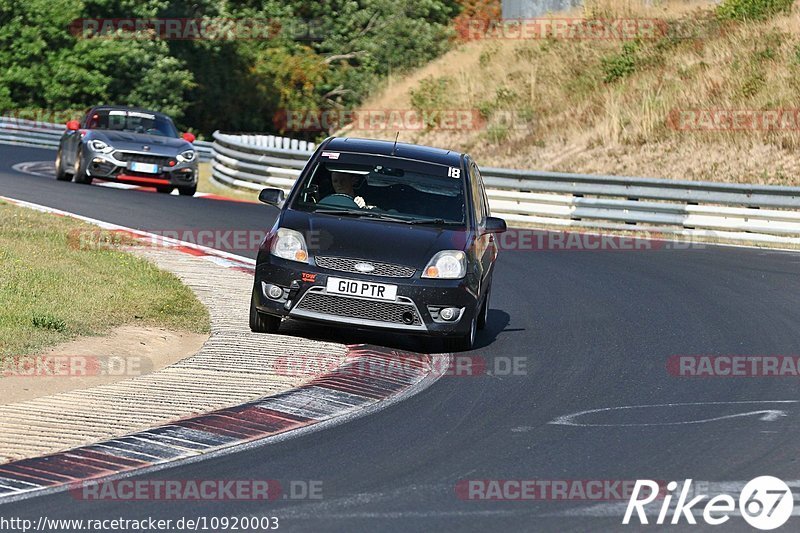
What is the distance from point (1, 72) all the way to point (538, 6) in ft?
61.6

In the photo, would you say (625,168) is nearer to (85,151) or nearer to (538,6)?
(85,151)

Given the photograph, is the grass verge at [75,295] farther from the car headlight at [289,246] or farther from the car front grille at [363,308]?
the car front grille at [363,308]

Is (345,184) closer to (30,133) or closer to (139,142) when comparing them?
(139,142)

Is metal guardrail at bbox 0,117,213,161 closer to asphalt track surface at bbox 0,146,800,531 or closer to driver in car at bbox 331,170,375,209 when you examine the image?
asphalt track surface at bbox 0,146,800,531

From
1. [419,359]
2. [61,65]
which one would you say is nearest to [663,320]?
[419,359]

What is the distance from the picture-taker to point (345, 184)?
39.0ft

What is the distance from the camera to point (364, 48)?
190 feet

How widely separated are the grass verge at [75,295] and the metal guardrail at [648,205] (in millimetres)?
10170
